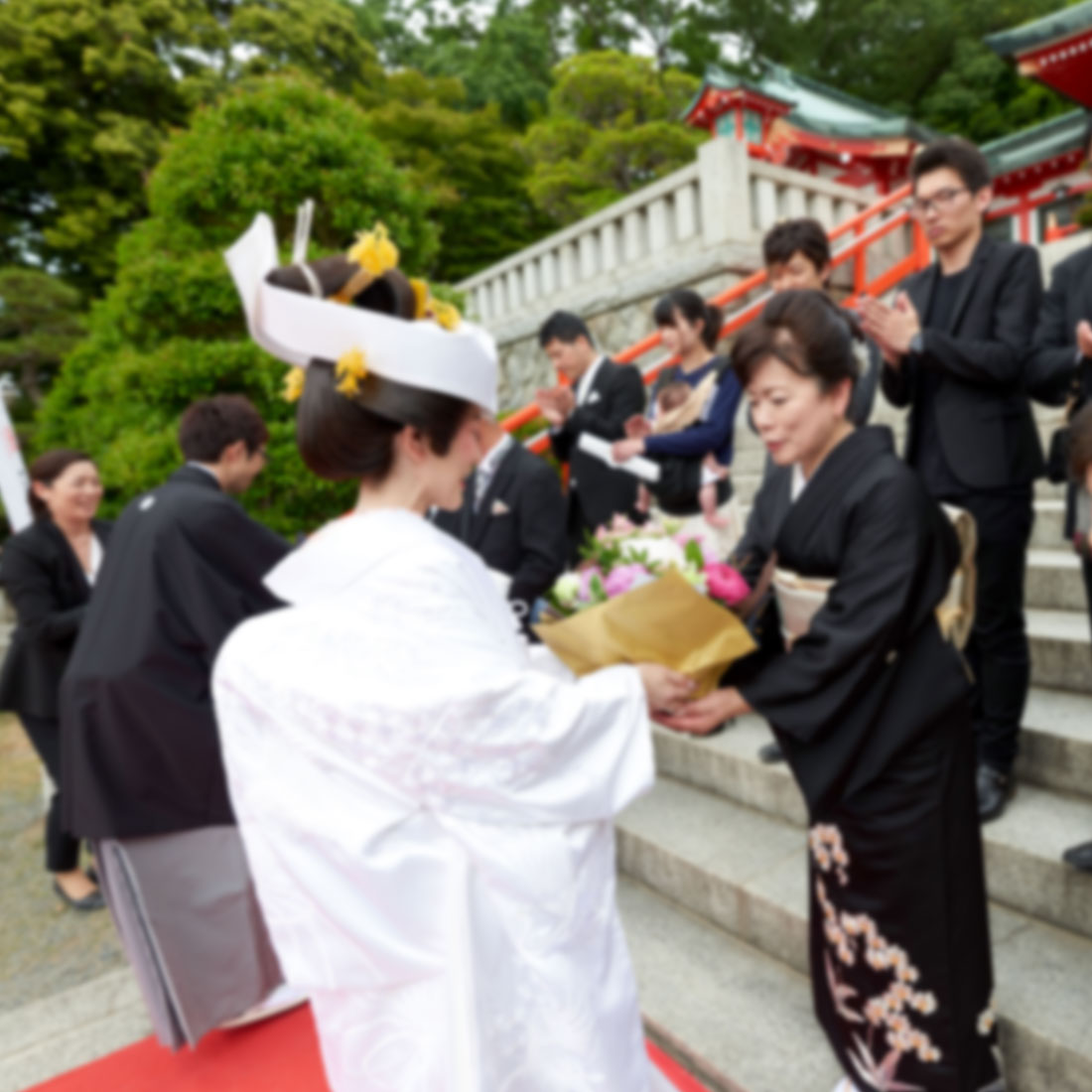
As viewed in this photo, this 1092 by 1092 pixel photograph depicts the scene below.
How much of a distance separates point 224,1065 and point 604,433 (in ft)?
10.5

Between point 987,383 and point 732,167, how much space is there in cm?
645

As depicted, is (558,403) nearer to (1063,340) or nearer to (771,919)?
(1063,340)

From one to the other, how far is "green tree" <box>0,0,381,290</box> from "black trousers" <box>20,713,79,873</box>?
460 inches

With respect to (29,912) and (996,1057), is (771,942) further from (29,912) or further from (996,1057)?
(29,912)

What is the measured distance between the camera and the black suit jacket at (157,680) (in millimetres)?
2613

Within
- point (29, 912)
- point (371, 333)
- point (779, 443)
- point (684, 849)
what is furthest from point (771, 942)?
point (29, 912)

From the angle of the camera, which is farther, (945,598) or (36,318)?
(36,318)

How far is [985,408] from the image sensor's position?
106 inches

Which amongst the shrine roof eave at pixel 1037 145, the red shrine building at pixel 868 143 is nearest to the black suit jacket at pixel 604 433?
the red shrine building at pixel 868 143

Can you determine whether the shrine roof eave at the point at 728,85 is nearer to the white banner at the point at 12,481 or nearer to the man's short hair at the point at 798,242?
the man's short hair at the point at 798,242

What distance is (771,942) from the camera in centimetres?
279

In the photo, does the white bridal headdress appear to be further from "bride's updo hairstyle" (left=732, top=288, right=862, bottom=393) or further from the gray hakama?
the gray hakama

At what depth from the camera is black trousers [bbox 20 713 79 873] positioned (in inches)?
157

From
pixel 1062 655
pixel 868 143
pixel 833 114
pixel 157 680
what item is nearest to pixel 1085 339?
pixel 1062 655
